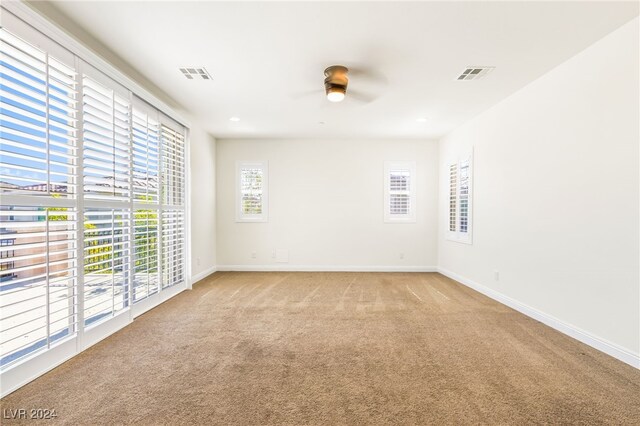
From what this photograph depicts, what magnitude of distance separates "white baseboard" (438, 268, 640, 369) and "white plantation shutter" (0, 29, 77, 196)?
4587 millimetres

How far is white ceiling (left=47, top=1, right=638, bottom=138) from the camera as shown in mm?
2201

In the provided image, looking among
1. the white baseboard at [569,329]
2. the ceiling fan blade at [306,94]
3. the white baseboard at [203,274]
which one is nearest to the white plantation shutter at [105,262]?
the white baseboard at [203,274]

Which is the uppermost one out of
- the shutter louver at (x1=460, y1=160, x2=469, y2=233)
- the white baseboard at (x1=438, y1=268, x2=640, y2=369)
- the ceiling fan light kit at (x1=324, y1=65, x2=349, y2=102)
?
the ceiling fan light kit at (x1=324, y1=65, x2=349, y2=102)

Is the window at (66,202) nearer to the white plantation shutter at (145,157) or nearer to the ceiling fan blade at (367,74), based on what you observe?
the white plantation shutter at (145,157)

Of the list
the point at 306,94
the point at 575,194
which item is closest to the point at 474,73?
the point at 575,194

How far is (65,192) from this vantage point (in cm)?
231

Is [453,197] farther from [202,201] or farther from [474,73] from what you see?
[202,201]

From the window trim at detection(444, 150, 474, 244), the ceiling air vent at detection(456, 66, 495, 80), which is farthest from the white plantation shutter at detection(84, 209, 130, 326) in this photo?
the window trim at detection(444, 150, 474, 244)

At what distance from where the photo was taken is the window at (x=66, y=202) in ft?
6.21

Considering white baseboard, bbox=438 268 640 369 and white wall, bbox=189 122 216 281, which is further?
white wall, bbox=189 122 216 281

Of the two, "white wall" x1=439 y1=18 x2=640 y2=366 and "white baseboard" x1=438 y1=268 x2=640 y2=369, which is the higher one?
"white wall" x1=439 y1=18 x2=640 y2=366

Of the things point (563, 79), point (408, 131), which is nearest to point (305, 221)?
point (408, 131)

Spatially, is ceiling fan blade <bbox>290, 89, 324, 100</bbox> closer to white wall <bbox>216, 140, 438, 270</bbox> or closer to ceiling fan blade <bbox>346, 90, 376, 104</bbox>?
ceiling fan blade <bbox>346, 90, 376, 104</bbox>

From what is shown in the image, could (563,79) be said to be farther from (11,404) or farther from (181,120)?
(11,404)
